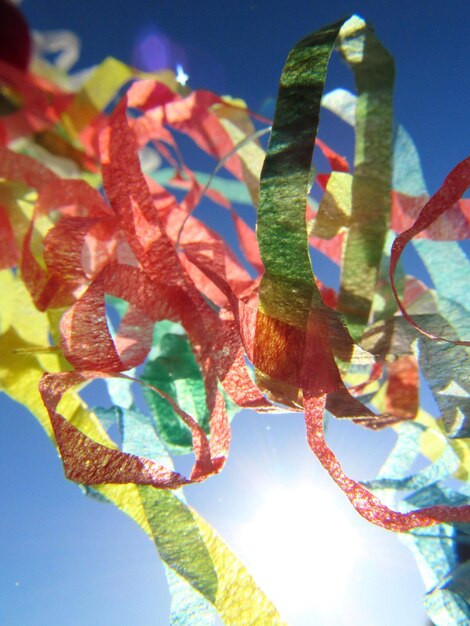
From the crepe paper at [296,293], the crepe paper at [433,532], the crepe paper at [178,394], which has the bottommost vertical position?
the crepe paper at [433,532]

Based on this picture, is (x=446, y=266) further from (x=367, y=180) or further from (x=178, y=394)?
(x=178, y=394)

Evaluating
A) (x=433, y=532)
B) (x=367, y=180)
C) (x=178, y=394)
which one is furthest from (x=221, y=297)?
(x=433, y=532)

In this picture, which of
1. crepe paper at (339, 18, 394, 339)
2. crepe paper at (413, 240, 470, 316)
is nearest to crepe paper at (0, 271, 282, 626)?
crepe paper at (339, 18, 394, 339)

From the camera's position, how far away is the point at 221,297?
781 mm

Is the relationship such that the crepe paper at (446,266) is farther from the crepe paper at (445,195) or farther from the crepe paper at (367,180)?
the crepe paper at (445,195)

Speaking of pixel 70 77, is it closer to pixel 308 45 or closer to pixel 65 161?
pixel 65 161

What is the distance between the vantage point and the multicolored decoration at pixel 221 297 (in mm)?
553

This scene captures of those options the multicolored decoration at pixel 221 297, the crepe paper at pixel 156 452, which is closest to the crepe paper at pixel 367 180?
the multicolored decoration at pixel 221 297

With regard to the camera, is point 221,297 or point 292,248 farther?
point 221,297

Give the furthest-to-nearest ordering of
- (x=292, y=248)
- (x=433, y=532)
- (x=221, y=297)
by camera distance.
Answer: (x=221, y=297) < (x=433, y=532) < (x=292, y=248)

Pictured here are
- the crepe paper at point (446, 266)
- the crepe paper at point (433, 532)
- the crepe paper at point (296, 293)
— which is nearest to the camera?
the crepe paper at point (296, 293)

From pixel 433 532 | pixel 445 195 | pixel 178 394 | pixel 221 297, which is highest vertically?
pixel 445 195

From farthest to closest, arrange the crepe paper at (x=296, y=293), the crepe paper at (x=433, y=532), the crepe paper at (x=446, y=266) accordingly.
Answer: the crepe paper at (x=446, y=266)
the crepe paper at (x=433, y=532)
the crepe paper at (x=296, y=293)

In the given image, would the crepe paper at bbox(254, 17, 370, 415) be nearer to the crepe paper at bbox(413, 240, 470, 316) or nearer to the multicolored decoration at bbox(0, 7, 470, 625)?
the multicolored decoration at bbox(0, 7, 470, 625)
